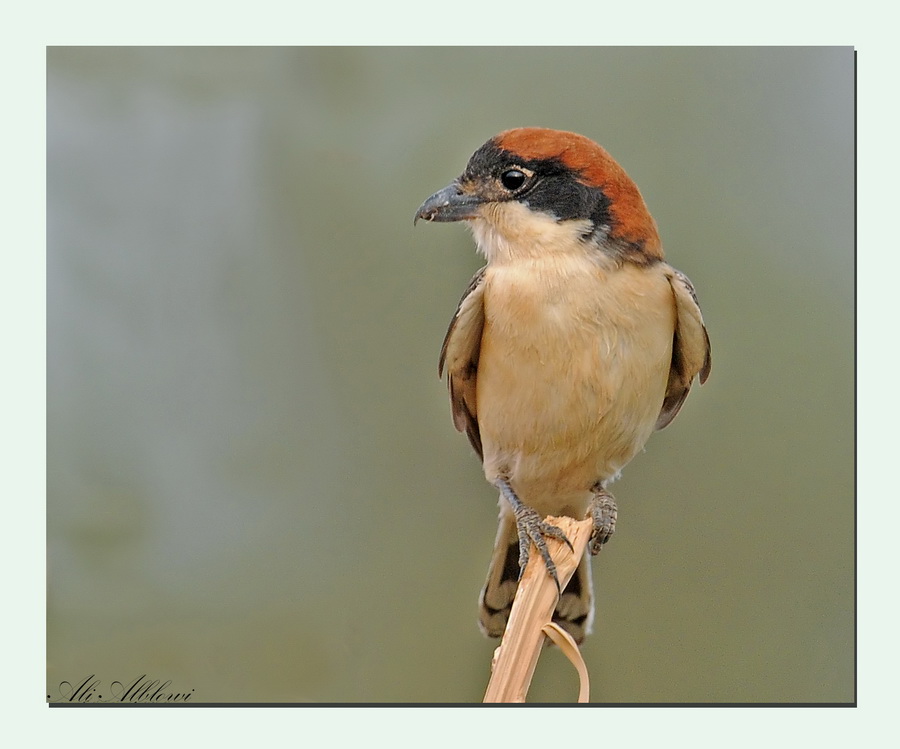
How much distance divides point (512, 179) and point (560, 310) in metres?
0.35

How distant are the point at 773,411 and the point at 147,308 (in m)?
1.82

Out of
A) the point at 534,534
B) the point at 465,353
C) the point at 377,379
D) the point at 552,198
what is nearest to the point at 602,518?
the point at 534,534

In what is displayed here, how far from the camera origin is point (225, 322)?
308 centimetres

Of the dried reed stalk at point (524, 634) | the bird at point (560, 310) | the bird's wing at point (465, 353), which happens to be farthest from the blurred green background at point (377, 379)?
the dried reed stalk at point (524, 634)

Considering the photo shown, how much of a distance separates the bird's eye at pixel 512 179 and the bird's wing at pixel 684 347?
0.45 metres

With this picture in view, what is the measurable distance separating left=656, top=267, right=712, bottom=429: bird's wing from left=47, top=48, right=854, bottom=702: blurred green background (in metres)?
0.14

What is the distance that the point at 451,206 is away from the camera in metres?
2.69

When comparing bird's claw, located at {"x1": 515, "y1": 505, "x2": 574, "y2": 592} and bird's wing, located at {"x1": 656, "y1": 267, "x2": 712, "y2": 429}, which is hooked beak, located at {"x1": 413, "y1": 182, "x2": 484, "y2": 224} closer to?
bird's wing, located at {"x1": 656, "y1": 267, "x2": 712, "y2": 429}

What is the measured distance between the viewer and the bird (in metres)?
2.61

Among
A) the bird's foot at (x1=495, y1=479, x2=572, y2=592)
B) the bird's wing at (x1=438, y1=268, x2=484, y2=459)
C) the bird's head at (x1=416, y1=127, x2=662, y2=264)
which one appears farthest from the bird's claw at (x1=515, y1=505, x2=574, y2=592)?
the bird's head at (x1=416, y1=127, x2=662, y2=264)

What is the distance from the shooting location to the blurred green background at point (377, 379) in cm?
293

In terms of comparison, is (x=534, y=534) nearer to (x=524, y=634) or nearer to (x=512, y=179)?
(x=524, y=634)

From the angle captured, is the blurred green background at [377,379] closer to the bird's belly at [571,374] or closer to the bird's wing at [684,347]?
the bird's wing at [684,347]

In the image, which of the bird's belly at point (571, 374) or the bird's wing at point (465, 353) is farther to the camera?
the bird's wing at point (465, 353)
